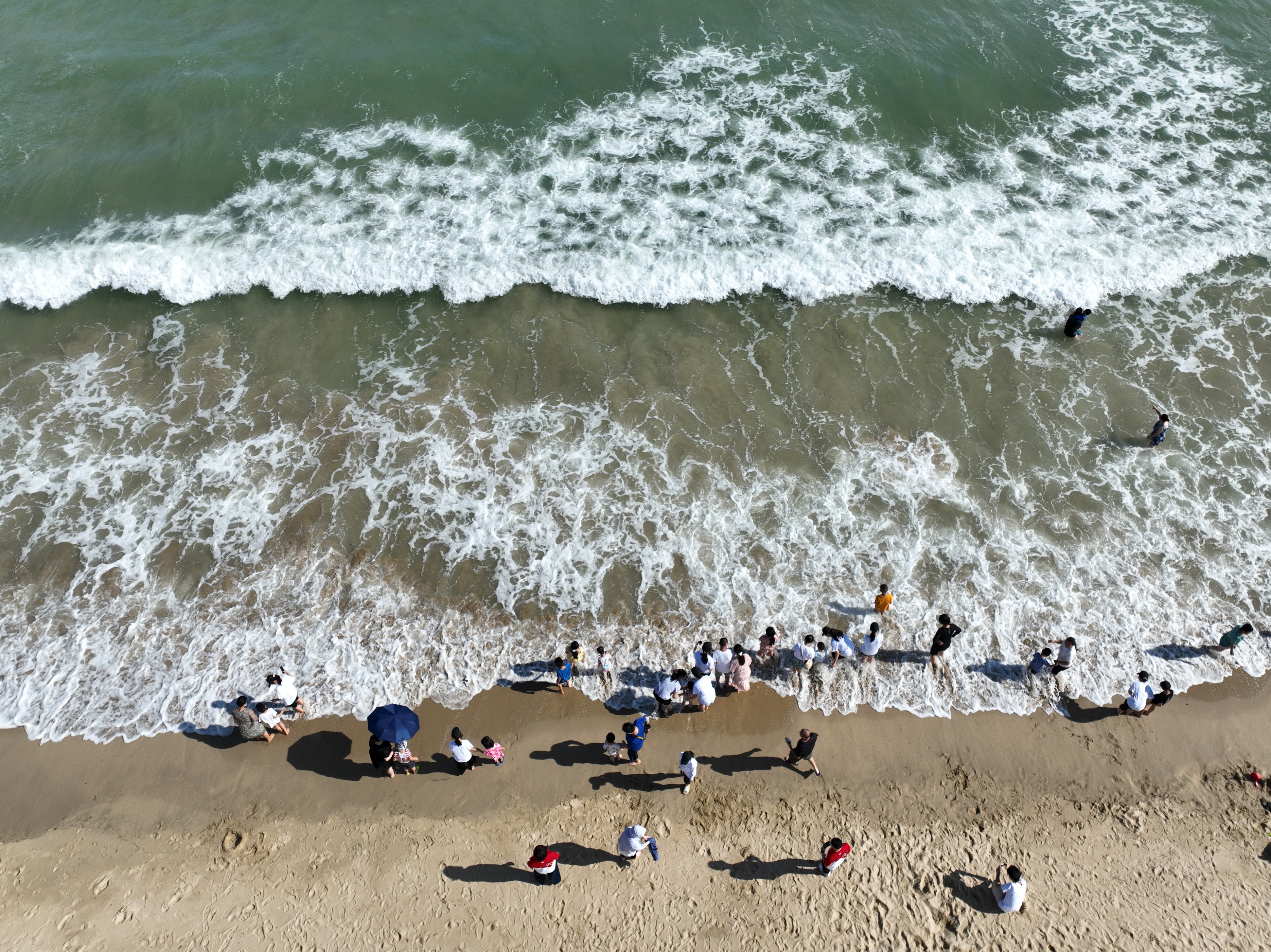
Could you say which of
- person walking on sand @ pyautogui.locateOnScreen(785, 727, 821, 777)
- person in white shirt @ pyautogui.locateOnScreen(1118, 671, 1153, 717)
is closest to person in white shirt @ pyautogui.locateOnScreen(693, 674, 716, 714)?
person walking on sand @ pyautogui.locateOnScreen(785, 727, 821, 777)

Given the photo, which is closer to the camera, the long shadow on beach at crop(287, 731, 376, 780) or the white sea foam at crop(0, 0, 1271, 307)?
the long shadow on beach at crop(287, 731, 376, 780)

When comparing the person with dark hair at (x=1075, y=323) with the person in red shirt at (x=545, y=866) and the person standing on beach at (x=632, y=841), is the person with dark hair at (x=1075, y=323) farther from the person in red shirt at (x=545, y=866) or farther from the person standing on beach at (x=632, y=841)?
the person in red shirt at (x=545, y=866)

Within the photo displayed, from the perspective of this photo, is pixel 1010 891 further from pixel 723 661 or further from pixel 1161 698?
pixel 723 661

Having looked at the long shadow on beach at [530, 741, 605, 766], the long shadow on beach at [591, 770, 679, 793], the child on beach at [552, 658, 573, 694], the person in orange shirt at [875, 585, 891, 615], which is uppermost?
the person in orange shirt at [875, 585, 891, 615]

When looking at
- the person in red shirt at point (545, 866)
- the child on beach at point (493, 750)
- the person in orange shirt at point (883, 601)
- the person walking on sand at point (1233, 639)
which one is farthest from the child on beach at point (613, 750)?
the person walking on sand at point (1233, 639)

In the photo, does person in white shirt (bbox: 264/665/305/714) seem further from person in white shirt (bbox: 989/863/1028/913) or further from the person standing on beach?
person in white shirt (bbox: 989/863/1028/913)

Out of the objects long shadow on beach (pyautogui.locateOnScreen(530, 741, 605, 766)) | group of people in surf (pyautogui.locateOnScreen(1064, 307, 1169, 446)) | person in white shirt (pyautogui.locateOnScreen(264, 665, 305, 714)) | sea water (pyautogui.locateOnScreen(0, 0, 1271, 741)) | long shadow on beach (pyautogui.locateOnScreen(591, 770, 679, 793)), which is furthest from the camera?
group of people in surf (pyautogui.locateOnScreen(1064, 307, 1169, 446))
